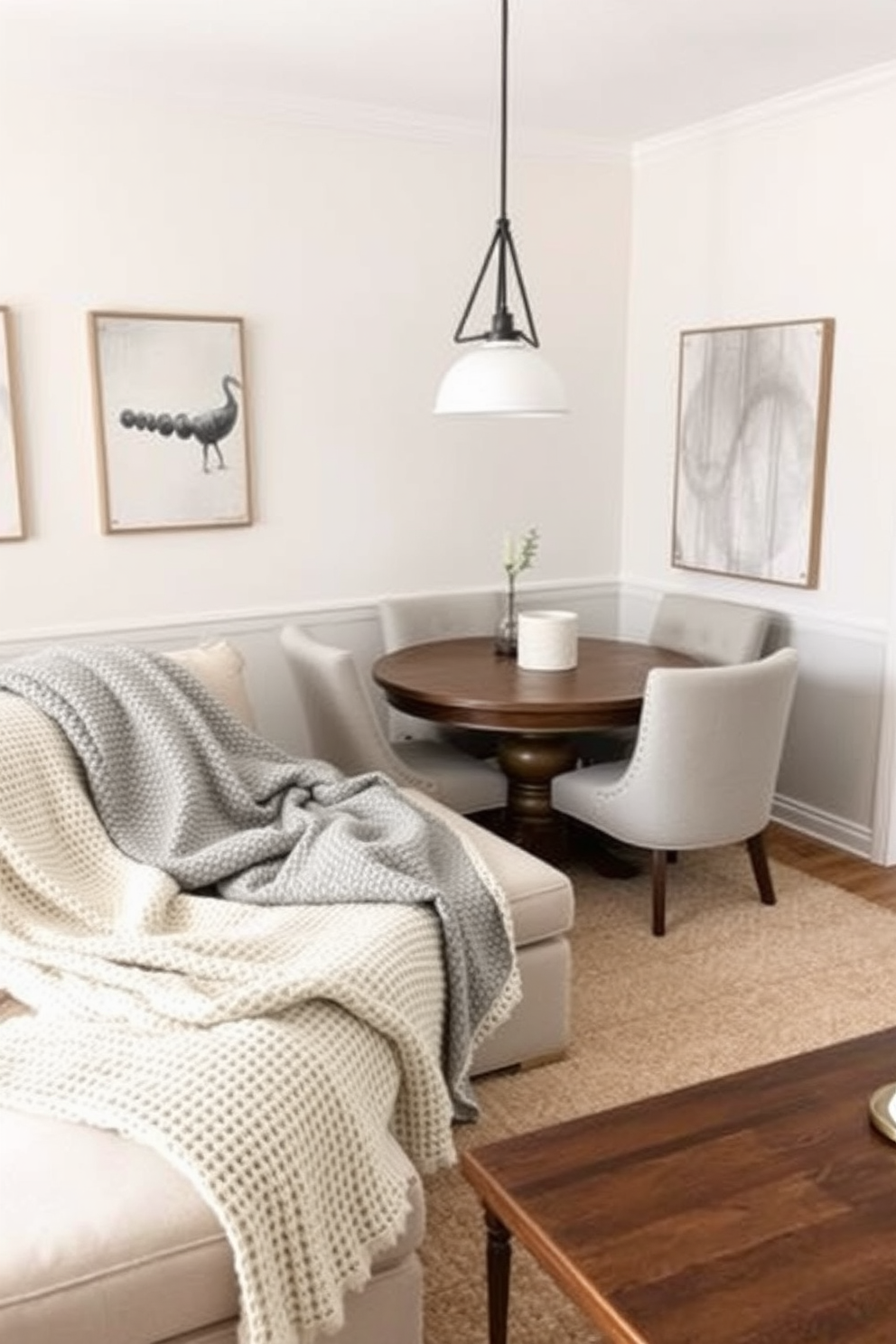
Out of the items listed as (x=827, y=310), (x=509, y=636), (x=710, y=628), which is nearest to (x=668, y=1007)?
(x=509, y=636)

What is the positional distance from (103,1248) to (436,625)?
284 cm

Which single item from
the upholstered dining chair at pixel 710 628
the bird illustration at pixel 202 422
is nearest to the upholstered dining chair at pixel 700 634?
the upholstered dining chair at pixel 710 628

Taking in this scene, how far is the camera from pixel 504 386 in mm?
2916

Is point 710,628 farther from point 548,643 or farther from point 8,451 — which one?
point 8,451

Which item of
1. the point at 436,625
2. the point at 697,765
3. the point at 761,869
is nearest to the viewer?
the point at 697,765

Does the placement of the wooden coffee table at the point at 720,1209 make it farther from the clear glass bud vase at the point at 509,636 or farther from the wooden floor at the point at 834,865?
the clear glass bud vase at the point at 509,636

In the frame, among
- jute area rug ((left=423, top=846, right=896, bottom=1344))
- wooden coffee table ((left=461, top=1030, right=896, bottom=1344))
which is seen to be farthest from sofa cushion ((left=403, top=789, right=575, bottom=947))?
wooden coffee table ((left=461, top=1030, right=896, bottom=1344))

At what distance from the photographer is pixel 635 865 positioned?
3785mm

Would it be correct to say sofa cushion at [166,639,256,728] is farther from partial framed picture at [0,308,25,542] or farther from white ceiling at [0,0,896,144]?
white ceiling at [0,0,896,144]

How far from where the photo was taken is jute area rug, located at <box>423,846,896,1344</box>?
77.9 inches

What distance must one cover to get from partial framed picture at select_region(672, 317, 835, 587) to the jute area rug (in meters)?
1.07

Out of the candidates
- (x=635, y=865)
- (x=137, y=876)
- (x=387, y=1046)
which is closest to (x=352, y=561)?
(x=635, y=865)

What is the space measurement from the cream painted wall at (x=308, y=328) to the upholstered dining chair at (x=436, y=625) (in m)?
0.20

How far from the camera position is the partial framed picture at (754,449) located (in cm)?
379
